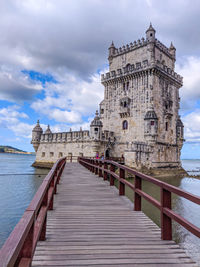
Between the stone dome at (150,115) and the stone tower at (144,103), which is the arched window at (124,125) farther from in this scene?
the stone dome at (150,115)

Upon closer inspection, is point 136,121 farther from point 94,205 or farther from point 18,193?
point 94,205

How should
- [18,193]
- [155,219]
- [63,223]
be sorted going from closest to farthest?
[63,223] → [155,219] → [18,193]

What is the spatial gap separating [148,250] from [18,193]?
1530cm

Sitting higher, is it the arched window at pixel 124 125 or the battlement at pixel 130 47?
the battlement at pixel 130 47

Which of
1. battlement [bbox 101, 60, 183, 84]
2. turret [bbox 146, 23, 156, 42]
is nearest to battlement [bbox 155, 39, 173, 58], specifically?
turret [bbox 146, 23, 156, 42]

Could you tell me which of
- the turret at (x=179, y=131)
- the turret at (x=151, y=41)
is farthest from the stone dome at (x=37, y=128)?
the turret at (x=179, y=131)

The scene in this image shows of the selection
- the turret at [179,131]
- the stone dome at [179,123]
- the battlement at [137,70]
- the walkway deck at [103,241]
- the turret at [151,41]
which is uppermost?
the turret at [151,41]

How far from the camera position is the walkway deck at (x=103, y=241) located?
274cm

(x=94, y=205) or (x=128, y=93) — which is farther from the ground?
(x=128, y=93)

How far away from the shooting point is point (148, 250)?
10.1 ft

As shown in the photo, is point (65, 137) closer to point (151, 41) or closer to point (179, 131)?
point (179, 131)

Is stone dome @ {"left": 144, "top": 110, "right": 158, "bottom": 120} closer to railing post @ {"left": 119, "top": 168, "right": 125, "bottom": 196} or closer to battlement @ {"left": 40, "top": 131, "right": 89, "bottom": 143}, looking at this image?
battlement @ {"left": 40, "top": 131, "right": 89, "bottom": 143}

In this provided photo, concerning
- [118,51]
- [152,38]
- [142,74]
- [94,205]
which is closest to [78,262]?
[94,205]

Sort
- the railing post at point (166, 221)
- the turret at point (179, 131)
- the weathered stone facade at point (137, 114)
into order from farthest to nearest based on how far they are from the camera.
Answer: the turret at point (179, 131) → the weathered stone facade at point (137, 114) → the railing post at point (166, 221)
